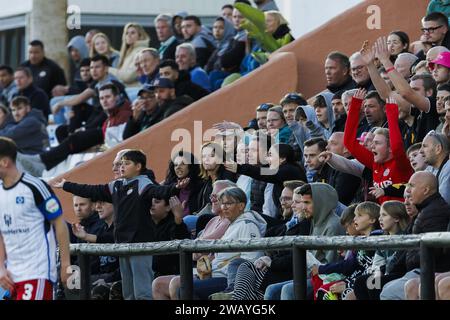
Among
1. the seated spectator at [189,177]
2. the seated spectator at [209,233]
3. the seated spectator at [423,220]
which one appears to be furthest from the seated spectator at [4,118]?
the seated spectator at [423,220]

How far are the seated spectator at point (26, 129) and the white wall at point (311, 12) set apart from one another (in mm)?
3438

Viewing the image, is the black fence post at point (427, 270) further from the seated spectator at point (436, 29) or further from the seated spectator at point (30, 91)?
the seated spectator at point (30, 91)

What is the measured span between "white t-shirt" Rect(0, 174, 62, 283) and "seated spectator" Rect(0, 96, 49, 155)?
8.28 metres

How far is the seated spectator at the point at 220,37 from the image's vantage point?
61.2 feet

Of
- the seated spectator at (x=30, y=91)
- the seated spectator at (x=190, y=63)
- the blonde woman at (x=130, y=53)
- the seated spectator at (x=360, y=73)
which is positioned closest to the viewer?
the seated spectator at (x=360, y=73)

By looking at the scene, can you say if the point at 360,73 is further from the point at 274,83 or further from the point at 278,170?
the point at 274,83

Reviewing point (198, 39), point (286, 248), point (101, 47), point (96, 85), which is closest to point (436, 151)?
point (286, 248)

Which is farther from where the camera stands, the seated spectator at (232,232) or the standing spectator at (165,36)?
the standing spectator at (165,36)

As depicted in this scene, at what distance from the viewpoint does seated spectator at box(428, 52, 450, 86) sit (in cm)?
1245

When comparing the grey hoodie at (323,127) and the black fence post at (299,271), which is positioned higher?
the grey hoodie at (323,127)

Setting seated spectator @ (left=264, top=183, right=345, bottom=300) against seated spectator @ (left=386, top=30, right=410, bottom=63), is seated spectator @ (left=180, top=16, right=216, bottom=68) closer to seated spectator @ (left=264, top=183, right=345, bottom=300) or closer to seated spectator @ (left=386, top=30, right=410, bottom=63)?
seated spectator @ (left=386, top=30, right=410, bottom=63)

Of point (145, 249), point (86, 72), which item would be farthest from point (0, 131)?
point (145, 249)
